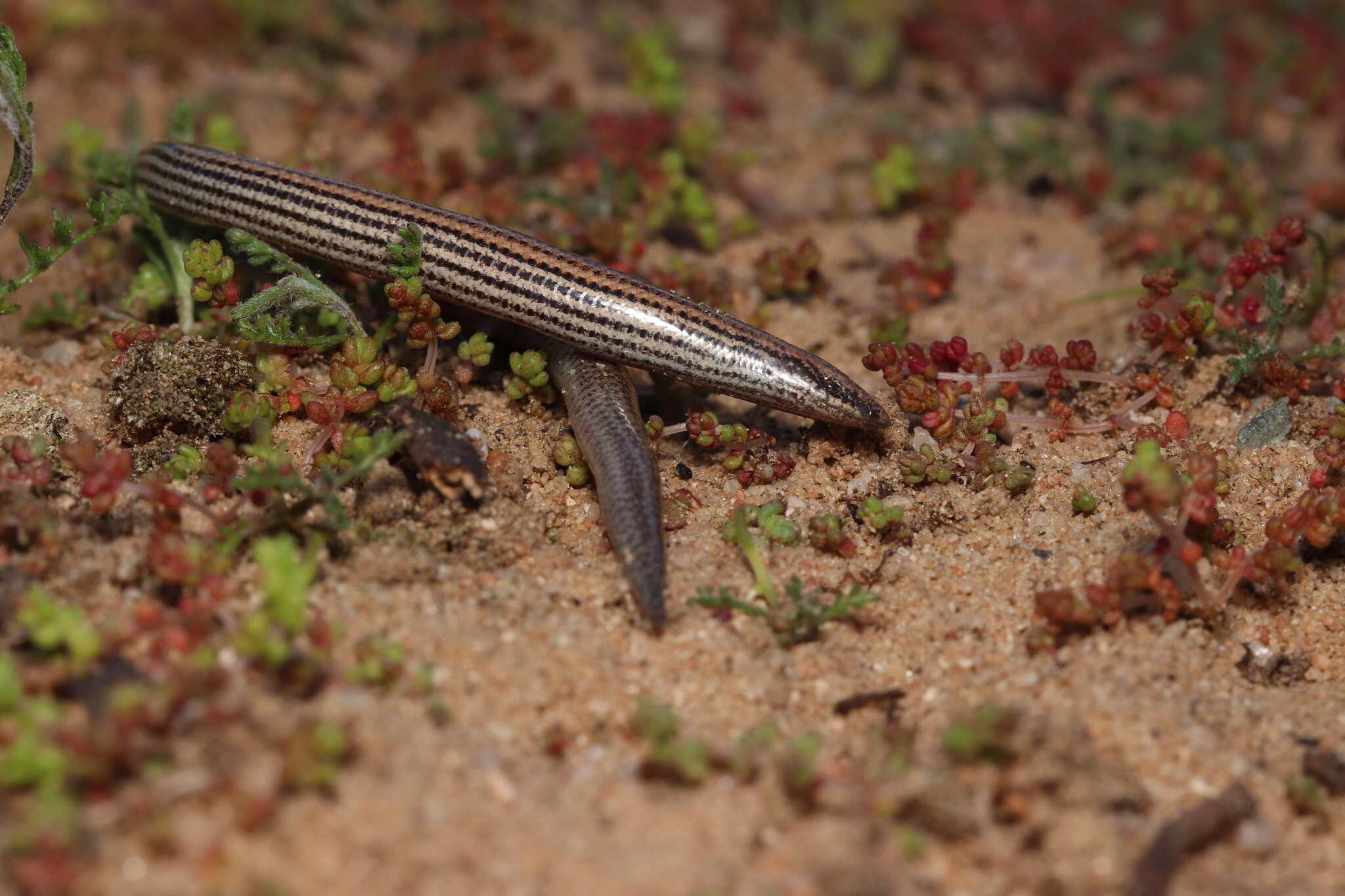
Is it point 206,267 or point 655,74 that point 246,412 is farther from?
point 655,74

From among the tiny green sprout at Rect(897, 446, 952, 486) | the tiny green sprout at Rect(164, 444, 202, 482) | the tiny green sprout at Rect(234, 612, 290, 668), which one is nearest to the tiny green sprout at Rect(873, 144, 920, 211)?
the tiny green sprout at Rect(897, 446, 952, 486)

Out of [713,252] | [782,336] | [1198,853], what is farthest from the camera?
[713,252]

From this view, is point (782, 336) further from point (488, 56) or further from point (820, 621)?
point (488, 56)

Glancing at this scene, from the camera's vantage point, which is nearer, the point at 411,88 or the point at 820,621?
the point at 820,621

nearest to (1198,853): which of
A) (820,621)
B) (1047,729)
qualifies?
(1047,729)

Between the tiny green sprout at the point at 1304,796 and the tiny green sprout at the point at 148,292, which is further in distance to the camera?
the tiny green sprout at the point at 148,292

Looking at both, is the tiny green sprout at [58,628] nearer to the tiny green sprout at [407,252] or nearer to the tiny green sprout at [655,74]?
the tiny green sprout at [407,252]

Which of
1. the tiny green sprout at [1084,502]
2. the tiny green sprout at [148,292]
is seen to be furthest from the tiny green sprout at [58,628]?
the tiny green sprout at [1084,502]
